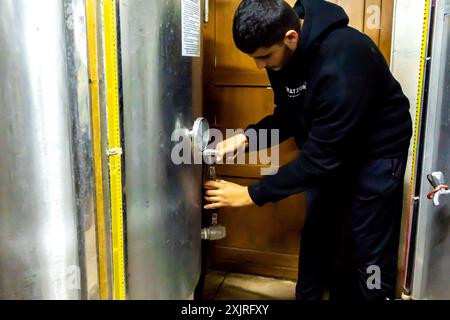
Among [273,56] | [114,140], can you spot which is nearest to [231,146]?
[273,56]

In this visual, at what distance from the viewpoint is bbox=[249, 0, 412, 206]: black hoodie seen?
3.31ft

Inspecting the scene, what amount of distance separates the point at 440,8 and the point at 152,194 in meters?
0.89

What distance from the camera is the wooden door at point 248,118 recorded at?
155cm

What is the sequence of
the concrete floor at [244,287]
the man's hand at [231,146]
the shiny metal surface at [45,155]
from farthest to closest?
the concrete floor at [244,287]
the man's hand at [231,146]
the shiny metal surface at [45,155]

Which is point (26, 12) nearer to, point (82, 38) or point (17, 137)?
point (82, 38)

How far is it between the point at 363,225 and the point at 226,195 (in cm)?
40

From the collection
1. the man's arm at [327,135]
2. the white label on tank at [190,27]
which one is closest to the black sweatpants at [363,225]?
the man's arm at [327,135]

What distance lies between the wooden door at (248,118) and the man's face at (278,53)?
581mm

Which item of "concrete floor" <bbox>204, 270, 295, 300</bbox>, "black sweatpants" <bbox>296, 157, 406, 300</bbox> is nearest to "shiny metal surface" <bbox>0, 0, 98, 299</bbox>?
"black sweatpants" <bbox>296, 157, 406, 300</bbox>

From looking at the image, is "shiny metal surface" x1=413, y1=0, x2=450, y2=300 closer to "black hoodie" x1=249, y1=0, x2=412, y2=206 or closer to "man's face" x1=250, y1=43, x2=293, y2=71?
"black hoodie" x1=249, y1=0, x2=412, y2=206

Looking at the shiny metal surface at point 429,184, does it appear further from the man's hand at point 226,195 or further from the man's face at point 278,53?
the man's hand at point 226,195

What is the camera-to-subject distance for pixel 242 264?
1882 mm

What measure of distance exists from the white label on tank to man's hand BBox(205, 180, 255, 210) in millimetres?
379

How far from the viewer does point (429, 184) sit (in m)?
1.23
